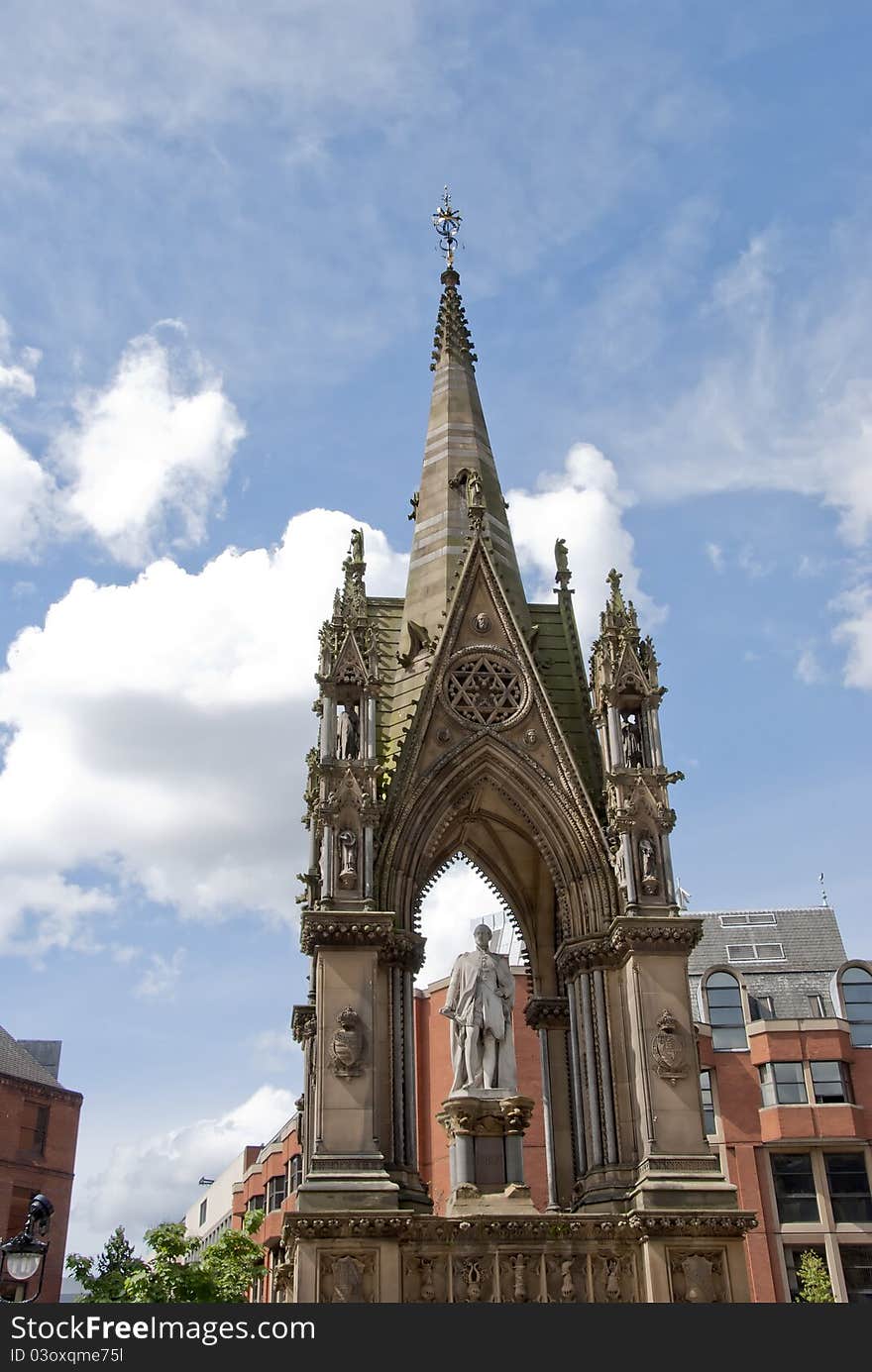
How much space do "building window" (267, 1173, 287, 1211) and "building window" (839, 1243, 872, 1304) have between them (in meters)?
30.6

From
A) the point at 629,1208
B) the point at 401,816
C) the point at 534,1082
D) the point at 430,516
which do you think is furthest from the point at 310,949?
the point at 534,1082

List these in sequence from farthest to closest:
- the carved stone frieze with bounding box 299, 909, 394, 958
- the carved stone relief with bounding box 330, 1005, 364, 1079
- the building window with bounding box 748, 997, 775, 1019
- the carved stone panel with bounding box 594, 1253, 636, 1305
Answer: the building window with bounding box 748, 997, 775, 1019 → the carved stone frieze with bounding box 299, 909, 394, 958 → the carved stone relief with bounding box 330, 1005, 364, 1079 → the carved stone panel with bounding box 594, 1253, 636, 1305

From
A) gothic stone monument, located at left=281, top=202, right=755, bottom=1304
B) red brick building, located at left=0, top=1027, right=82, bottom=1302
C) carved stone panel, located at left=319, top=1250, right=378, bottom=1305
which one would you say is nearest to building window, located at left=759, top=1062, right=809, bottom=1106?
gothic stone monument, located at left=281, top=202, right=755, bottom=1304

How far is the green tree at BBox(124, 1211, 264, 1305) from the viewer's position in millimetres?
31188

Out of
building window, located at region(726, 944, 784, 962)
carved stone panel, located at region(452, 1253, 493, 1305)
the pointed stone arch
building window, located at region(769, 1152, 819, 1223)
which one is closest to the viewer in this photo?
carved stone panel, located at region(452, 1253, 493, 1305)

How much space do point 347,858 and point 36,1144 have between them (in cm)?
4228

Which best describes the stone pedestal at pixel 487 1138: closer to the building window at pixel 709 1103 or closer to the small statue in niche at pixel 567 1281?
the small statue in niche at pixel 567 1281

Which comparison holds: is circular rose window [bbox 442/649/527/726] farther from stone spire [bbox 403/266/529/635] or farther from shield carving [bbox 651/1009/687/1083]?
shield carving [bbox 651/1009/687/1083]

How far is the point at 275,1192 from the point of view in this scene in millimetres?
67062

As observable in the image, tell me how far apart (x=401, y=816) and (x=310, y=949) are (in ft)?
9.37

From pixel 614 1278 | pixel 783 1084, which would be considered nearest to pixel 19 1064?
pixel 783 1084

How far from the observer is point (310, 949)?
23.2 meters

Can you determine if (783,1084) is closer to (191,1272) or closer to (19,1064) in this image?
(191,1272)

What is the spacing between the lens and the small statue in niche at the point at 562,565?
29869 mm
